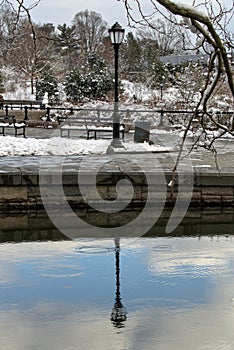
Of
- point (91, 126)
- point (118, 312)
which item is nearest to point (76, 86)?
point (91, 126)

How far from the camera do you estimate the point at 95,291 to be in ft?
23.2

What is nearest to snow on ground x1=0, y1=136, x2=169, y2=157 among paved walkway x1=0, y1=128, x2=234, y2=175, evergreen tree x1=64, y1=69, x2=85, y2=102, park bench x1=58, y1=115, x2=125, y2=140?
paved walkway x1=0, y1=128, x2=234, y2=175

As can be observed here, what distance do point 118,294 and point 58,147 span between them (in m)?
10.5

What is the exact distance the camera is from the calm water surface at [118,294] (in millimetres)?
5824

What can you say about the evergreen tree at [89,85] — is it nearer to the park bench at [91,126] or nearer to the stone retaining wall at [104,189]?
the park bench at [91,126]

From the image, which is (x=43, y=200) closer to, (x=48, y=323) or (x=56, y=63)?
(x=48, y=323)

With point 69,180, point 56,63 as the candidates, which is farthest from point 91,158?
point 56,63

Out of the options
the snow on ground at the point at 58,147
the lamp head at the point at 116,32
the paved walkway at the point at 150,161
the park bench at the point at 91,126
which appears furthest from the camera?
the park bench at the point at 91,126

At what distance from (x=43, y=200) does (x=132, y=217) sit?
1.55 m

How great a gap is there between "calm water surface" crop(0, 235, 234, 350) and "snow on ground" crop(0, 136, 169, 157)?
6.88m

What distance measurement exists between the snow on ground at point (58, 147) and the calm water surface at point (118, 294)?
6879 mm

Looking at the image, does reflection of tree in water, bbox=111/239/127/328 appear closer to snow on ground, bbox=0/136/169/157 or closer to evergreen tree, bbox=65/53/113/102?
snow on ground, bbox=0/136/169/157

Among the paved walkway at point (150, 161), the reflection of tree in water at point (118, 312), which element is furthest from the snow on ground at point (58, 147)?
the reflection of tree in water at point (118, 312)

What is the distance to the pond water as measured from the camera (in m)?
5.82
